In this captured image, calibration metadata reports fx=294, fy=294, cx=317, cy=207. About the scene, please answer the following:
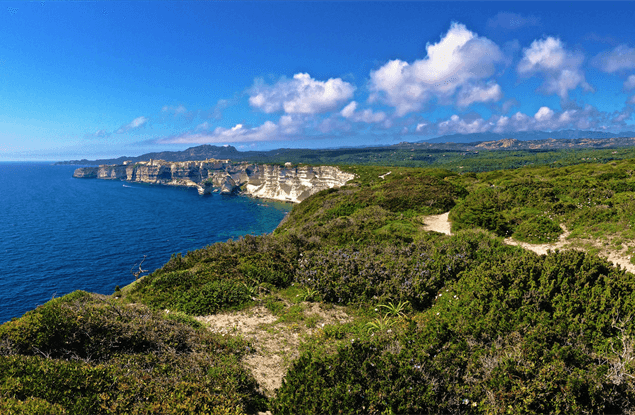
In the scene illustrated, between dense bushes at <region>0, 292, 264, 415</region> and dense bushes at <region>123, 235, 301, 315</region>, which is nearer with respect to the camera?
dense bushes at <region>0, 292, 264, 415</region>

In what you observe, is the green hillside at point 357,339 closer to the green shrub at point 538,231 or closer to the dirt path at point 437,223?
the green shrub at point 538,231

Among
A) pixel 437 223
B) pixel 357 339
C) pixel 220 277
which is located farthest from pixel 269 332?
pixel 437 223

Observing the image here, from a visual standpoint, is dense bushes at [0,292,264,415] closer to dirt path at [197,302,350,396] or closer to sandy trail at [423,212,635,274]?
dirt path at [197,302,350,396]

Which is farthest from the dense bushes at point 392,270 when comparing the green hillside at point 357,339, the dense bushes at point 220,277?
the dense bushes at point 220,277

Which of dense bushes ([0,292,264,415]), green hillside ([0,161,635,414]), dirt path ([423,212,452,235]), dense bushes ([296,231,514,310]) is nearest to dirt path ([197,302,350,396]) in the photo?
green hillside ([0,161,635,414])

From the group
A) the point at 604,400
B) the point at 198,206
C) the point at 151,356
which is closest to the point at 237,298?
the point at 151,356

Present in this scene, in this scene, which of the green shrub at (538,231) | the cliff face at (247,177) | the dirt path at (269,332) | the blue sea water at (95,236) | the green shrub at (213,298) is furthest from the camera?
the cliff face at (247,177)
